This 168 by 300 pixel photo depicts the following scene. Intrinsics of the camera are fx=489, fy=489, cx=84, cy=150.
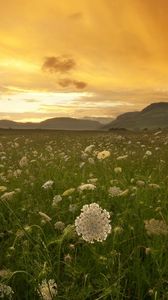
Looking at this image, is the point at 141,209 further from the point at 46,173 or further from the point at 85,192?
the point at 46,173

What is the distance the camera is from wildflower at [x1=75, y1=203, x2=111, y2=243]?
130 inches

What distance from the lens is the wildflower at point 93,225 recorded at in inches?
130

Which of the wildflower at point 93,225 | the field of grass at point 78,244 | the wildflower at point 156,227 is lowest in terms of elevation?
the field of grass at point 78,244

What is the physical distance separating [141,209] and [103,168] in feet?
17.1

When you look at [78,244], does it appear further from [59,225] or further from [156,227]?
[156,227]

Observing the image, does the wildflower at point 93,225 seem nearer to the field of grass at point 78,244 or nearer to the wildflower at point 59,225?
the field of grass at point 78,244

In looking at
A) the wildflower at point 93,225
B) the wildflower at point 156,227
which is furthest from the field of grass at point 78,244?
the wildflower at point 93,225

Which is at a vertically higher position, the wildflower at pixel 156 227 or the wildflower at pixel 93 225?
the wildflower at pixel 93 225

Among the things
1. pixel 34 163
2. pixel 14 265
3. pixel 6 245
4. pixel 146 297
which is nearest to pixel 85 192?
pixel 6 245

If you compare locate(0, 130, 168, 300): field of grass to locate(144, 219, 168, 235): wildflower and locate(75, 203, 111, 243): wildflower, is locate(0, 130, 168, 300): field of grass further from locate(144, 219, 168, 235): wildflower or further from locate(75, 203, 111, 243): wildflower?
locate(75, 203, 111, 243): wildflower

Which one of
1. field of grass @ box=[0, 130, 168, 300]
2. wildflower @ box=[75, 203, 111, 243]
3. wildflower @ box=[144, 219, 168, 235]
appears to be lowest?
field of grass @ box=[0, 130, 168, 300]

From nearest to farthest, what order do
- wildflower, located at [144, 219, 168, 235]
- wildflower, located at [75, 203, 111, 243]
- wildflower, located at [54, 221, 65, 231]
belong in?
wildflower, located at [75, 203, 111, 243], wildflower, located at [144, 219, 168, 235], wildflower, located at [54, 221, 65, 231]

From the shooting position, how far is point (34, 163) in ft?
46.0

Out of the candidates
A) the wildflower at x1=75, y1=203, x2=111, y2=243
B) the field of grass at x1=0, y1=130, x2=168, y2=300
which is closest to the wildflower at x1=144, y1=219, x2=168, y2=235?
the field of grass at x1=0, y1=130, x2=168, y2=300
